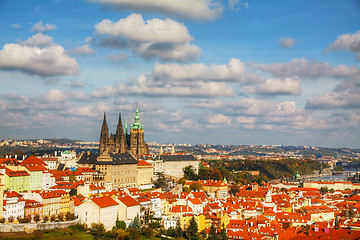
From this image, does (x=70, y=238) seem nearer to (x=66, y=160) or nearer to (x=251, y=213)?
(x=251, y=213)

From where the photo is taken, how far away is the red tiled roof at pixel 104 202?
206 ft

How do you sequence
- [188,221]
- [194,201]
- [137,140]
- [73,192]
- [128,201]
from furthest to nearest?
[137,140] < [194,201] < [73,192] < [188,221] < [128,201]

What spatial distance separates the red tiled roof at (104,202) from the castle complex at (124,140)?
56.9 metres

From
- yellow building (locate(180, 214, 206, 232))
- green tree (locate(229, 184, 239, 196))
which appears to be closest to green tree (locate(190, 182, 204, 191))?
green tree (locate(229, 184, 239, 196))

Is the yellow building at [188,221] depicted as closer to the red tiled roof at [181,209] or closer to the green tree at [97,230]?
the red tiled roof at [181,209]

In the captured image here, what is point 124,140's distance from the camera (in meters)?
132

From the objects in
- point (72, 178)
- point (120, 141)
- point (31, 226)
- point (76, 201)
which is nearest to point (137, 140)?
point (120, 141)

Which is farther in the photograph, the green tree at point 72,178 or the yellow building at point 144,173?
the yellow building at point 144,173

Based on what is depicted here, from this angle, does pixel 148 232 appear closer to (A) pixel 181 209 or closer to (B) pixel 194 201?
(A) pixel 181 209

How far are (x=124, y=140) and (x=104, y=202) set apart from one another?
67.9 meters

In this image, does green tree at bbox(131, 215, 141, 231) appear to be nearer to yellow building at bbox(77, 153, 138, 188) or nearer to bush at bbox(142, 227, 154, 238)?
bush at bbox(142, 227, 154, 238)

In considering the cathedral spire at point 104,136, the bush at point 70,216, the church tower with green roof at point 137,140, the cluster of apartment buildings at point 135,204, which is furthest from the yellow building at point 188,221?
the church tower with green roof at point 137,140

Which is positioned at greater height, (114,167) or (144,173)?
(114,167)

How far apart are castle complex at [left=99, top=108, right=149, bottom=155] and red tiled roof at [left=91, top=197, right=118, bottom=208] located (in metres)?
56.9
